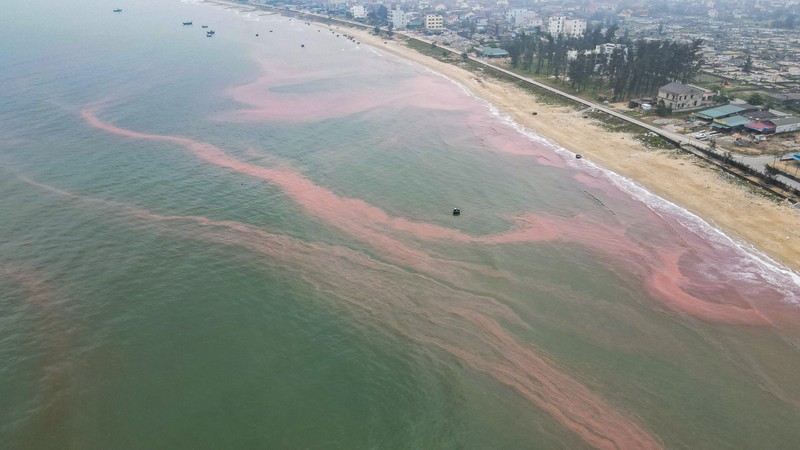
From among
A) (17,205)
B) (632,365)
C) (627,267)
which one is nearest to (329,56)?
(17,205)

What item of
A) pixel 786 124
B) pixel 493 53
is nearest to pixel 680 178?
pixel 786 124

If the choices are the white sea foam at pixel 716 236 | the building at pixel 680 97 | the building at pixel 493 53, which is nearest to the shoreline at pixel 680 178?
the white sea foam at pixel 716 236

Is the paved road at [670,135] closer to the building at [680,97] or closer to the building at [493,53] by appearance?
the building at [680,97]

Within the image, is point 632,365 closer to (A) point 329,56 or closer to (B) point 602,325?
(B) point 602,325

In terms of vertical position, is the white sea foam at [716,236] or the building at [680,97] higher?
the building at [680,97]

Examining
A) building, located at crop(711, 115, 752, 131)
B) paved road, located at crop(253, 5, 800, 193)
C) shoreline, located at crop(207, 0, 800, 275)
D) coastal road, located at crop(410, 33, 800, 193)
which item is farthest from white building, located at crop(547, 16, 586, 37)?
building, located at crop(711, 115, 752, 131)

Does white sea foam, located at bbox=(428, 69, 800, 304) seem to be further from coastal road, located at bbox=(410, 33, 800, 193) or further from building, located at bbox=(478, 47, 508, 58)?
building, located at bbox=(478, 47, 508, 58)

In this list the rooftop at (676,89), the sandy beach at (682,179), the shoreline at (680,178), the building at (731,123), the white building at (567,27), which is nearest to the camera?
the shoreline at (680,178)
